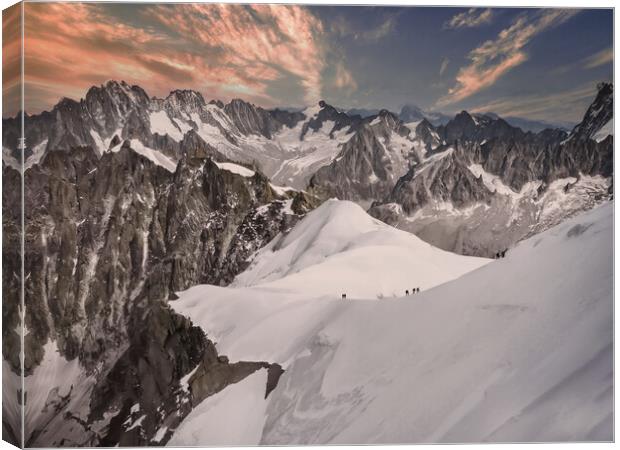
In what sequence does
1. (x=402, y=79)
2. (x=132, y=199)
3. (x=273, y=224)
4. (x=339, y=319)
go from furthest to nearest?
(x=132, y=199), (x=273, y=224), (x=402, y=79), (x=339, y=319)

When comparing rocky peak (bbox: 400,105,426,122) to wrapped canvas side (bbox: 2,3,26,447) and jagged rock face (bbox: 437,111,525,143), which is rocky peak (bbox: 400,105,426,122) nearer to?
jagged rock face (bbox: 437,111,525,143)

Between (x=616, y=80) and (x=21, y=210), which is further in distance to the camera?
(x=616, y=80)

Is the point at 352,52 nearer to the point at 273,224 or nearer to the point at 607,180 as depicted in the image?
the point at 607,180

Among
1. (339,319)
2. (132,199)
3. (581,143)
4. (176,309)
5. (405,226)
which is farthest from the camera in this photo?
(132,199)

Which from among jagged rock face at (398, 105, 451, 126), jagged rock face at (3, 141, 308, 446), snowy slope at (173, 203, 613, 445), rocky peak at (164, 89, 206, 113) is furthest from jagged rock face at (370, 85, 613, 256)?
rocky peak at (164, 89, 206, 113)

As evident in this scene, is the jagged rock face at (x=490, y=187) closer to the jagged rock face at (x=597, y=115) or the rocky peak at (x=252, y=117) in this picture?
the jagged rock face at (x=597, y=115)

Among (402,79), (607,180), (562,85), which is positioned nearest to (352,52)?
(402,79)

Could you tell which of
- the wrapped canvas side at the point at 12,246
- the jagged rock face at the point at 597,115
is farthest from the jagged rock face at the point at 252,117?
the jagged rock face at the point at 597,115
